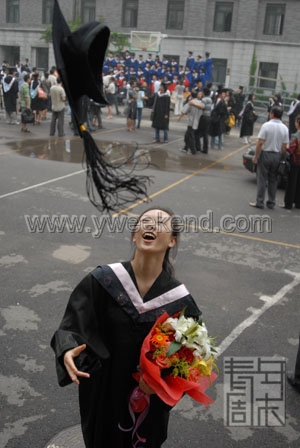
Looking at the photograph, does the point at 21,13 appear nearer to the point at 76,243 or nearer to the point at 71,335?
the point at 76,243

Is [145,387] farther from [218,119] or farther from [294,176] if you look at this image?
[218,119]

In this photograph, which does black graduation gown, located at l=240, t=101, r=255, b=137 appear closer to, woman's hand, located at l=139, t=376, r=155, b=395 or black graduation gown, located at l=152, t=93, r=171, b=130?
black graduation gown, located at l=152, t=93, r=171, b=130

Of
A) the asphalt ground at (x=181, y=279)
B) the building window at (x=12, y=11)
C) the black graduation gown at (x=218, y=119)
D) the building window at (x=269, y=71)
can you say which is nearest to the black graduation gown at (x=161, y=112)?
the black graduation gown at (x=218, y=119)

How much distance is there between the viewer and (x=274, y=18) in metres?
33.8

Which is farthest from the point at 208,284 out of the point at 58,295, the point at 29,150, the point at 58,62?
the point at 29,150

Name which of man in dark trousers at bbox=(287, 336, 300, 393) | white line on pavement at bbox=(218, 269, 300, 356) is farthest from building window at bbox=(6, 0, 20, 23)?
man in dark trousers at bbox=(287, 336, 300, 393)

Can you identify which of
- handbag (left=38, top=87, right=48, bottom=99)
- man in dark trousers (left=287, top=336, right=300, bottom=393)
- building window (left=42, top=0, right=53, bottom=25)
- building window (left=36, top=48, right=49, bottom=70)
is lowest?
man in dark trousers (left=287, top=336, right=300, bottom=393)

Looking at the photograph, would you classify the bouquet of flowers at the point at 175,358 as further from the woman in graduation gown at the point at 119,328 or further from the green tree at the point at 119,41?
the green tree at the point at 119,41

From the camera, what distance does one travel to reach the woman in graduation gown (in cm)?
274

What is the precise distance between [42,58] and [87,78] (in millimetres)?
40464

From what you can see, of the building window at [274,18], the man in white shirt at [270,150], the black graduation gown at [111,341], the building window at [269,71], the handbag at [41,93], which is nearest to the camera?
the black graduation gown at [111,341]

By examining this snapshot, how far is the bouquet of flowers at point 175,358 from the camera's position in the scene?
2.53m

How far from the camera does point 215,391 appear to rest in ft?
14.3

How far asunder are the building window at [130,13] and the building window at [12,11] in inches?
369
